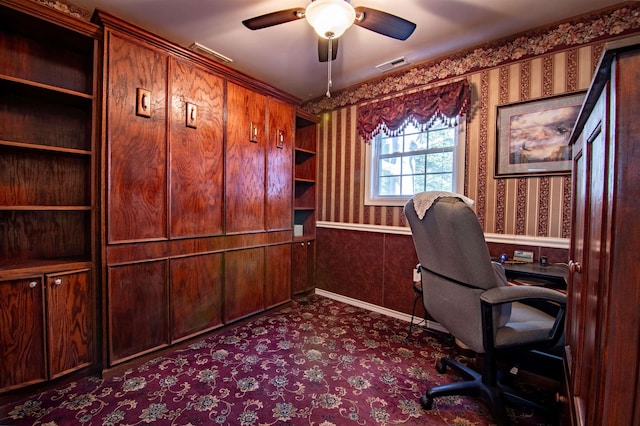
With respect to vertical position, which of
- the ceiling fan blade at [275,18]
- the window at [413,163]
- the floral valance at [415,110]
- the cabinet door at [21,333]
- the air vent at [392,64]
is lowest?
the cabinet door at [21,333]

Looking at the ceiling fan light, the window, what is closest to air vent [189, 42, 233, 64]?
the ceiling fan light

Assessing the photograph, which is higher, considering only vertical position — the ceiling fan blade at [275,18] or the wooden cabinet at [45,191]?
the ceiling fan blade at [275,18]

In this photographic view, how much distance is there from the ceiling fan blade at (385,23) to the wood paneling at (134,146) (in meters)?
1.50

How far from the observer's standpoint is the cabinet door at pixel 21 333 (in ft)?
5.07

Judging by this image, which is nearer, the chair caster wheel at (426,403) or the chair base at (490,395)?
the chair base at (490,395)

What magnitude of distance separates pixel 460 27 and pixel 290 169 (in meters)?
2.01

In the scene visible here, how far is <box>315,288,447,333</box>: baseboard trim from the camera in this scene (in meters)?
2.59

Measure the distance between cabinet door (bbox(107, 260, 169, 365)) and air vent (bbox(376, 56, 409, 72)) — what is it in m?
2.73

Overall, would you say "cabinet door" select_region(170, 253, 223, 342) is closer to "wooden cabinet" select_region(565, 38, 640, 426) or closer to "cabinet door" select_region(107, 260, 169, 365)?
"cabinet door" select_region(107, 260, 169, 365)

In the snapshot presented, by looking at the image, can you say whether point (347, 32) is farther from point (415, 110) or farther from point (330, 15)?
point (415, 110)

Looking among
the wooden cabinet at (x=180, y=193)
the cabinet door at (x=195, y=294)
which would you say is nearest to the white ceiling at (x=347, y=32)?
the wooden cabinet at (x=180, y=193)

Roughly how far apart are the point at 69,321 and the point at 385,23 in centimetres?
277

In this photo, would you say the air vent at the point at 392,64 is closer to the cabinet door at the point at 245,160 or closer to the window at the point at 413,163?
the window at the point at 413,163

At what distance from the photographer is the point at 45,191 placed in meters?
1.89
